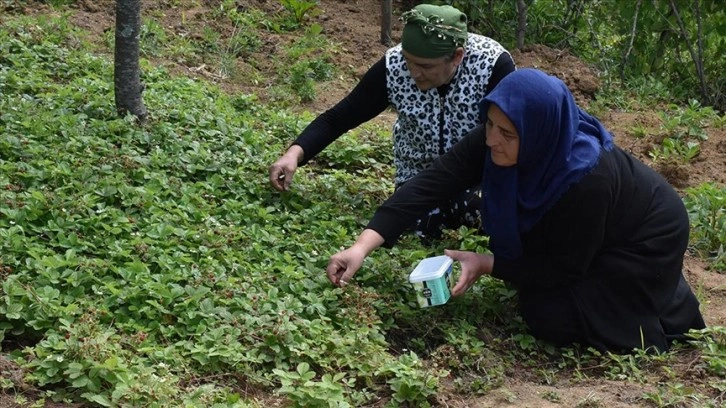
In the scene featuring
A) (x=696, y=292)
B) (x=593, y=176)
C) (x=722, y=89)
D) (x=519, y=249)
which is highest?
(x=593, y=176)

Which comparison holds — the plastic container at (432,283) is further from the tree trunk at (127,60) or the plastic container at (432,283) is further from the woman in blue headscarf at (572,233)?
the tree trunk at (127,60)

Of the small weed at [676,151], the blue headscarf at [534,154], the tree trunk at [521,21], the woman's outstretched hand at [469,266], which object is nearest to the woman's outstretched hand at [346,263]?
the woman's outstretched hand at [469,266]

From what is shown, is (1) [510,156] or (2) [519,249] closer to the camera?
(1) [510,156]

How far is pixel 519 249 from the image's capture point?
4.12 metres

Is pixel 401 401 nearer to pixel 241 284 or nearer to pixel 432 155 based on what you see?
pixel 241 284

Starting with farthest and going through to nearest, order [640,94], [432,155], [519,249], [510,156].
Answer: [640,94] < [432,155] < [519,249] < [510,156]

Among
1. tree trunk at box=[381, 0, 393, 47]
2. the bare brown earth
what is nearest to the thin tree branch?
the bare brown earth

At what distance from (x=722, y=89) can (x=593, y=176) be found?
4.98m

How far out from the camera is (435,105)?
4.90m

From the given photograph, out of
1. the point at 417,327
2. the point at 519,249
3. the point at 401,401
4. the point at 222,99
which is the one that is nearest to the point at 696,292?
the point at 519,249

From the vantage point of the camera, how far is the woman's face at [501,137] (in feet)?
12.3

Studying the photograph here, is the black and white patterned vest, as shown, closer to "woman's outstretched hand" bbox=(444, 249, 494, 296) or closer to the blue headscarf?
the blue headscarf

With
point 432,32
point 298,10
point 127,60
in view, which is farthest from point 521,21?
point 432,32

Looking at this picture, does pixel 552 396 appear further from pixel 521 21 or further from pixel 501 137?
pixel 521 21
